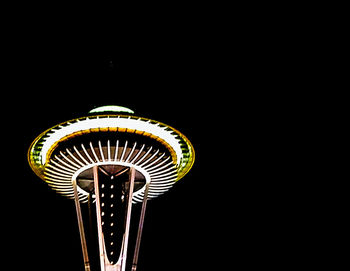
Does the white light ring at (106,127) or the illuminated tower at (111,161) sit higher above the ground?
the white light ring at (106,127)

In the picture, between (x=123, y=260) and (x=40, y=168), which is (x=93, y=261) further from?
(x=40, y=168)

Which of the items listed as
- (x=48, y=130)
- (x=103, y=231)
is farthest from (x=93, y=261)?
(x=48, y=130)

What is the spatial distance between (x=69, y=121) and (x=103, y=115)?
54 centimetres

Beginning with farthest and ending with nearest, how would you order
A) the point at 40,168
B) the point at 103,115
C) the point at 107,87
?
1. the point at 107,87
2. the point at 40,168
3. the point at 103,115

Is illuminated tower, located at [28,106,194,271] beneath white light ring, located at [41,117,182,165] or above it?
beneath

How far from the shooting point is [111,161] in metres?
9.95

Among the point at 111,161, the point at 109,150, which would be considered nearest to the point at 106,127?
the point at 109,150

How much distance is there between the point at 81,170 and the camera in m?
10.1

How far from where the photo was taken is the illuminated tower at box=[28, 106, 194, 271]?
31.4ft

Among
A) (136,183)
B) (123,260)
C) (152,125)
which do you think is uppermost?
(152,125)

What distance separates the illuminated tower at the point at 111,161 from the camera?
9586 mm

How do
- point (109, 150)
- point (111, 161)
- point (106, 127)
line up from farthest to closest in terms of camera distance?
point (111, 161), point (109, 150), point (106, 127)

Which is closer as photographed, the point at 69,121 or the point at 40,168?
the point at 69,121

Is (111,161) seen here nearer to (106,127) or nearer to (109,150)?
(109,150)
